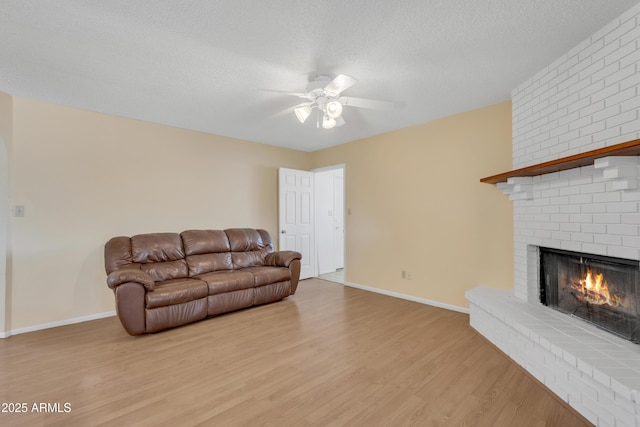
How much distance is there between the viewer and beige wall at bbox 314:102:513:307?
329cm

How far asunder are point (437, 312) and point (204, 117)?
398cm

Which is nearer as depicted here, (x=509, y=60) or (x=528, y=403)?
(x=528, y=403)

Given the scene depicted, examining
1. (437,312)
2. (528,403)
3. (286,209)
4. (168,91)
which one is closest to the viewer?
(528,403)

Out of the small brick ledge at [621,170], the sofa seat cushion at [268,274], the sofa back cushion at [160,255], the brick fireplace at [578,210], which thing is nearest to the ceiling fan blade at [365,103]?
the brick fireplace at [578,210]

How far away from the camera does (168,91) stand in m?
2.91

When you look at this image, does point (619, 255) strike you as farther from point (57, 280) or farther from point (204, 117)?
point (57, 280)

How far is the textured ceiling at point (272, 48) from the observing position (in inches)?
69.8

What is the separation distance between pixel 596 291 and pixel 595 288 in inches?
0.9

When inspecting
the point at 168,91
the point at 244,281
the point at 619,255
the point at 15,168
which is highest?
the point at 168,91

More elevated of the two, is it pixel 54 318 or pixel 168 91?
pixel 168 91

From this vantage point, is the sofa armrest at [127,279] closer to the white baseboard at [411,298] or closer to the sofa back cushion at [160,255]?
the sofa back cushion at [160,255]

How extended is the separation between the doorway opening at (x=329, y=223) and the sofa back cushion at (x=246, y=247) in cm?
145

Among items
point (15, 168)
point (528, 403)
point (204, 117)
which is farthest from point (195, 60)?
point (528, 403)

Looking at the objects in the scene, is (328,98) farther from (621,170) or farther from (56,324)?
(56,324)
